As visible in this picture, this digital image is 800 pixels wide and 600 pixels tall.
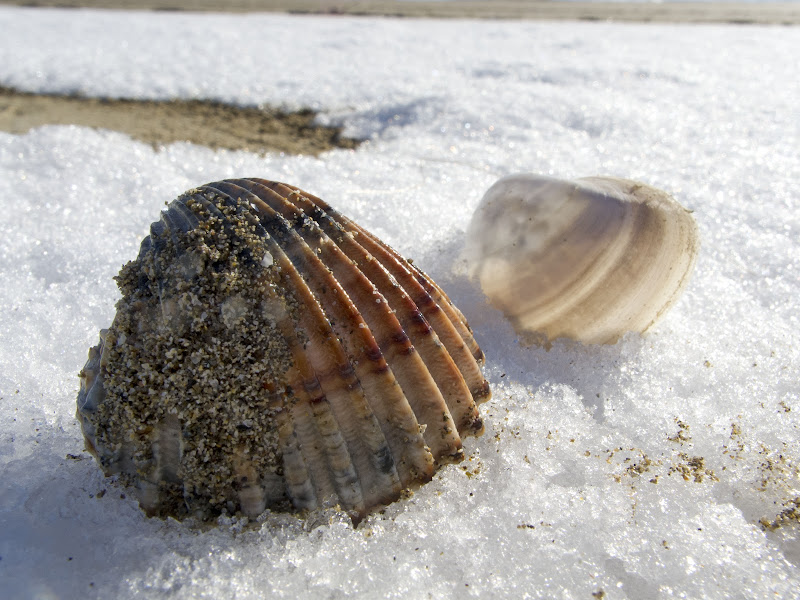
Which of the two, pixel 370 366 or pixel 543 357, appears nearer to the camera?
pixel 370 366

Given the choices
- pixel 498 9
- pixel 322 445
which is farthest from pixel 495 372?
pixel 498 9

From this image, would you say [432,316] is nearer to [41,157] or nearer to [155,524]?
[155,524]

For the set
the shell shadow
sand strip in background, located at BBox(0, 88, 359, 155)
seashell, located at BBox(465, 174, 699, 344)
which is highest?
seashell, located at BBox(465, 174, 699, 344)

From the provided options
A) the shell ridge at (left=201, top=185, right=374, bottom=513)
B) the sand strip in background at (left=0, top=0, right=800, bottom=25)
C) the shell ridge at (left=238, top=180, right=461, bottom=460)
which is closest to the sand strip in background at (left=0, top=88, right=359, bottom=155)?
the shell ridge at (left=238, top=180, right=461, bottom=460)

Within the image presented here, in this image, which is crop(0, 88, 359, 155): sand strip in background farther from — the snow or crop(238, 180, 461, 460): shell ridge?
crop(238, 180, 461, 460): shell ridge

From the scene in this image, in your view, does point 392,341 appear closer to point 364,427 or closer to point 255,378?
point 364,427

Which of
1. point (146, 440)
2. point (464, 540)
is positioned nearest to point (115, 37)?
point (146, 440)
